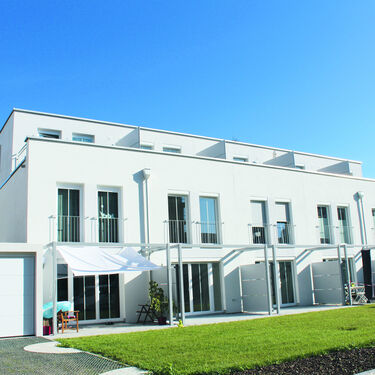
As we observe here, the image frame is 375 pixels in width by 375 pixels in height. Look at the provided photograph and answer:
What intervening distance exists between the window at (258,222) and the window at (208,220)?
1.82 meters

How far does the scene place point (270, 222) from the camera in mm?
19750

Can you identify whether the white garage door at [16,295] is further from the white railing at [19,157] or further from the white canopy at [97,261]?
the white railing at [19,157]

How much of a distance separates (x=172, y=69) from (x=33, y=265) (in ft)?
23.5

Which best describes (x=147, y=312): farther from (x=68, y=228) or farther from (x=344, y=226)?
(x=344, y=226)

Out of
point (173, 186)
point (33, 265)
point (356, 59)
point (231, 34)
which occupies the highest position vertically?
point (231, 34)

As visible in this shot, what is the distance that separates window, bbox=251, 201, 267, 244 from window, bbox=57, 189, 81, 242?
7342mm

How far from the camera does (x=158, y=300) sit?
15.0m

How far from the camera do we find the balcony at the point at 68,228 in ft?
49.5

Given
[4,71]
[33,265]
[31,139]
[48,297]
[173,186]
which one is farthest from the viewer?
[173,186]

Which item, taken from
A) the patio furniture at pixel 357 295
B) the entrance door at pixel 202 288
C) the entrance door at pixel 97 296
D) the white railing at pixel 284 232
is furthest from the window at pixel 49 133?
the patio furniture at pixel 357 295

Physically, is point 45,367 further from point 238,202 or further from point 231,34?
point 238,202

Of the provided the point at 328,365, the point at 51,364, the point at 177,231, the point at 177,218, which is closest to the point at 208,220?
the point at 177,218

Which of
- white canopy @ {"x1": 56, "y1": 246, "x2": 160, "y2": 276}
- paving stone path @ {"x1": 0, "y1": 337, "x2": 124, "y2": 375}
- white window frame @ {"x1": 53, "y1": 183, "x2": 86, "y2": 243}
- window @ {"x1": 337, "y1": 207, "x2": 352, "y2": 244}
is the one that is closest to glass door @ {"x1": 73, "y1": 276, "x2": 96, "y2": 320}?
white canopy @ {"x1": 56, "y1": 246, "x2": 160, "y2": 276}

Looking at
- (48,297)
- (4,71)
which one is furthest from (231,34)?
(48,297)
